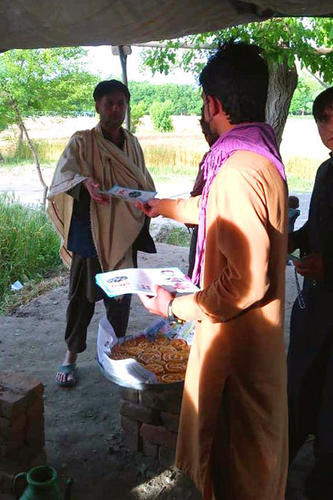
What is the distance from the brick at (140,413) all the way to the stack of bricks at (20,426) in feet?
1.50

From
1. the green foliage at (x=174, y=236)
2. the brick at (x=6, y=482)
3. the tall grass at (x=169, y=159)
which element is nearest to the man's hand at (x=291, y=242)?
the brick at (x=6, y=482)

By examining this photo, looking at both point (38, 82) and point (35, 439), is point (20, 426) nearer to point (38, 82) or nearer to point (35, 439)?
point (35, 439)

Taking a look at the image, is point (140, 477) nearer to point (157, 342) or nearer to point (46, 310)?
point (157, 342)

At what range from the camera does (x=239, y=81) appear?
168 centimetres

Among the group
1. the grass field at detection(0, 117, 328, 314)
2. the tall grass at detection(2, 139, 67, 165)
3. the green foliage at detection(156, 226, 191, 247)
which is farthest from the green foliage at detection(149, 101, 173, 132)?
the green foliage at detection(156, 226, 191, 247)

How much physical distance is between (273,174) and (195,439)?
3.34 feet

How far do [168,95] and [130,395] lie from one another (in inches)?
1786

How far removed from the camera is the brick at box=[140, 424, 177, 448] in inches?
103

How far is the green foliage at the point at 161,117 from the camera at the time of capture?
3122 cm

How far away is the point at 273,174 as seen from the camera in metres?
1.63

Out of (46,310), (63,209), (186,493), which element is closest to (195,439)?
(186,493)

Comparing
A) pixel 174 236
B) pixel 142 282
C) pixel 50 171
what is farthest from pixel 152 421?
pixel 50 171

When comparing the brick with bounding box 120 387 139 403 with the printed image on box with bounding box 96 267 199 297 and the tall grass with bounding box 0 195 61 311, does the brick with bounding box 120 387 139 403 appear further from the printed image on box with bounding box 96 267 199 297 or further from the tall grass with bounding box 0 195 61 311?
the tall grass with bounding box 0 195 61 311

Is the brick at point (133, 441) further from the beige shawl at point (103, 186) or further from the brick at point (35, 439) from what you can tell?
the beige shawl at point (103, 186)
